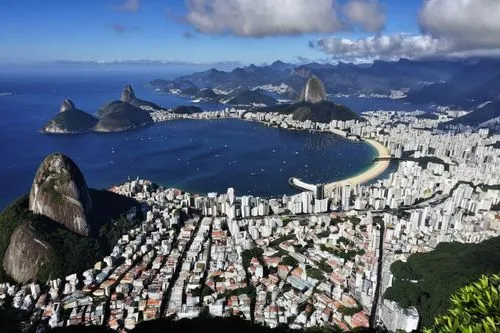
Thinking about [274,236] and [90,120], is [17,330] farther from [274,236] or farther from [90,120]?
[90,120]

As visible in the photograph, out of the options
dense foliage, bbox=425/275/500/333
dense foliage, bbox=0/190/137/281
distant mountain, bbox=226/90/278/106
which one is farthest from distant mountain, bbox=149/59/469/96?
dense foliage, bbox=425/275/500/333

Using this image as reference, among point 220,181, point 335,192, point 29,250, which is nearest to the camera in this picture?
point 29,250

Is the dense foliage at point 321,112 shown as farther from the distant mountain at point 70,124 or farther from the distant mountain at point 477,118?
the distant mountain at point 70,124

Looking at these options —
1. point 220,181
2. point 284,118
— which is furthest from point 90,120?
point 220,181

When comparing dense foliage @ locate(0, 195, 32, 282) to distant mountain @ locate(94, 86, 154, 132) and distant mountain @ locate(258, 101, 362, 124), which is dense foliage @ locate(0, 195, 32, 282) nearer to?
distant mountain @ locate(94, 86, 154, 132)

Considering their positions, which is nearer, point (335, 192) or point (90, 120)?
point (335, 192)

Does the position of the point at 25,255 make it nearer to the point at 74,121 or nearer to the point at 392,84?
the point at 74,121
